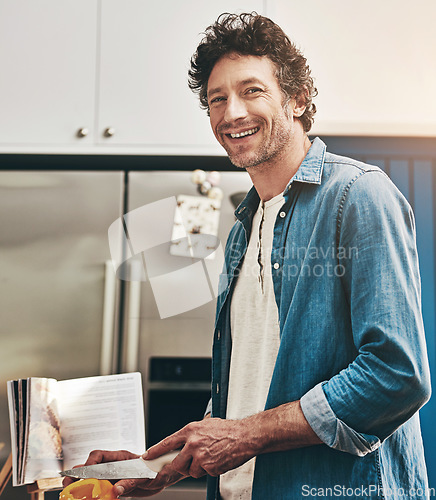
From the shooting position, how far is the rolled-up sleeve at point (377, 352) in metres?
0.75

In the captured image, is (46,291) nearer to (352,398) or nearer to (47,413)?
(47,413)

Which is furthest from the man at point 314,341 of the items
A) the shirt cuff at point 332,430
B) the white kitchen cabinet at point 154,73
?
the white kitchen cabinet at point 154,73

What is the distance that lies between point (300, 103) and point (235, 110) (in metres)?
0.21

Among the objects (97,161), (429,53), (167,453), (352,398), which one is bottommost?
(167,453)

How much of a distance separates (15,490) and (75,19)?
4.86 feet

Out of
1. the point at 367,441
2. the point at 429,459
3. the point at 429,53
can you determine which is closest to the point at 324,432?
the point at 367,441

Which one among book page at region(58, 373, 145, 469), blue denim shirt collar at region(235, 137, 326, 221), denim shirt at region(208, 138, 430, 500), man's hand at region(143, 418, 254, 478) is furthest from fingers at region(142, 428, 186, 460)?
blue denim shirt collar at region(235, 137, 326, 221)

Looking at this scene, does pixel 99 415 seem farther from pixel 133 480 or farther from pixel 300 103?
pixel 300 103

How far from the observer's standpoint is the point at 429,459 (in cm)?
177

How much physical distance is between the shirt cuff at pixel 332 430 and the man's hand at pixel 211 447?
0.10 metres

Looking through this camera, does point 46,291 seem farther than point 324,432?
Yes

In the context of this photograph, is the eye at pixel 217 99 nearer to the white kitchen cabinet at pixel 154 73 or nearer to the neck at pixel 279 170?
the neck at pixel 279 170

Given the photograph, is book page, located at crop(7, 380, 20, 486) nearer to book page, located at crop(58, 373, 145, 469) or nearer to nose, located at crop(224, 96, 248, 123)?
book page, located at crop(58, 373, 145, 469)

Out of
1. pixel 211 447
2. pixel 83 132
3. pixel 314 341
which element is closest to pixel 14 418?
pixel 211 447
